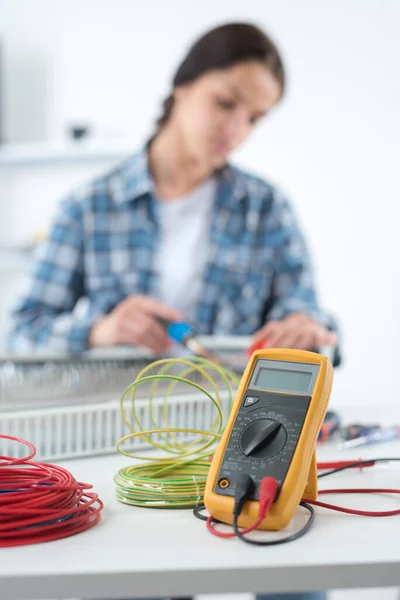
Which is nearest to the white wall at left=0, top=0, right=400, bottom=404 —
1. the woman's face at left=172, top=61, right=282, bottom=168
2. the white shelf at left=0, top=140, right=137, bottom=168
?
the white shelf at left=0, top=140, right=137, bottom=168

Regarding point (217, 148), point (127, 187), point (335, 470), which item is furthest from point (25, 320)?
point (335, 470)

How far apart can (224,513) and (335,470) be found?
22 centimetres

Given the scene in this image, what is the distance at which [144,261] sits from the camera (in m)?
A: 1.97

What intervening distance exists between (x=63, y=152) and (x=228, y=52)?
3.96ft

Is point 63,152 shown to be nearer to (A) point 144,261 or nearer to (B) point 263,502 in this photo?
(A) point 144,261

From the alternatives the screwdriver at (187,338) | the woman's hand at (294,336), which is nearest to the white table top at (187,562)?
the screwdriver at (187,338)

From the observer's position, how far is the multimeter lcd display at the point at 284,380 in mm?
617

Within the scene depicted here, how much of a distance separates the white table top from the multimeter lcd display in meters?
0.11

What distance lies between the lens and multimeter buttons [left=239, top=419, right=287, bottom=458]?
0.58 m

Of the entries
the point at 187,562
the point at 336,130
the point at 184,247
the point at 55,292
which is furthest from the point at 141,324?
the point at 336,130

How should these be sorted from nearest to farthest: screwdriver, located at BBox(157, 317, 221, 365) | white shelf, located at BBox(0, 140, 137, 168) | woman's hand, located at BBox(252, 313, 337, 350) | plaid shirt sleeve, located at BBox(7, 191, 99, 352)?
screwdriver, located at BBox(157, 317, 221, 365) < woman's hand, located at BBox(252, 313, 337, 350) < plaid shirt sleeve, located at BBox(7, 191, 99, 352) < white shelf, located at BBox(0, 140, 137, 168)

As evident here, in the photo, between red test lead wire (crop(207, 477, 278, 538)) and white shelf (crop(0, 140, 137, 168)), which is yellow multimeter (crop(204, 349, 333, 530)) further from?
white shelf (crop(0, 140, 137, 168))

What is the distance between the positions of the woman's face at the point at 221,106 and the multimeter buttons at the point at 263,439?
4.80 ft

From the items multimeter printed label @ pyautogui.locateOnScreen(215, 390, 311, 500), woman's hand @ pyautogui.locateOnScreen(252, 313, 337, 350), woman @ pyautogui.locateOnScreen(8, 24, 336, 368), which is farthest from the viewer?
woman @ pyautogui.locateOnScreen(8, 24, 336, 368)
